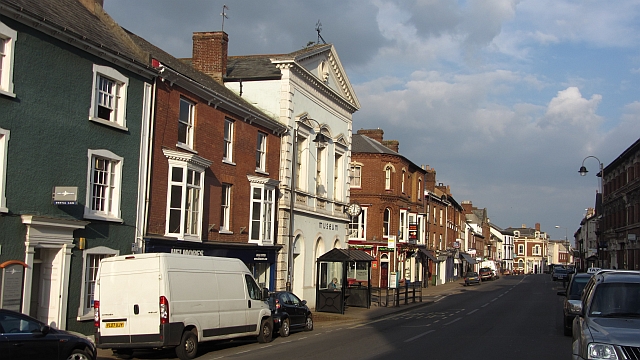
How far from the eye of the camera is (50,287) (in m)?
17.5

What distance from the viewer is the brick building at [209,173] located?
2203 cm

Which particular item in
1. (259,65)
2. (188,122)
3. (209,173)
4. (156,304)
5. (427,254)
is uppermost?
(259,65)

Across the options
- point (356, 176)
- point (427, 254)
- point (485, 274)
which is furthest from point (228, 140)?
point (485, 274)

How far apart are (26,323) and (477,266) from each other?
95411 millimetres

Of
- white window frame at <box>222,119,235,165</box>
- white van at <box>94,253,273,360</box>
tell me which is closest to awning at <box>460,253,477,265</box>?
white window frame at <box>222,119,235,165</box>

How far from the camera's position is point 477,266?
334 ft

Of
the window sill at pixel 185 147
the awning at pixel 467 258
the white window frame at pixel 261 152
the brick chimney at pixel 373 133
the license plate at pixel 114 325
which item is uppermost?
the brick chimney at pixel 373 133

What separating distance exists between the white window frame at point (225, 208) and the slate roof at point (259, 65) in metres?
6.96

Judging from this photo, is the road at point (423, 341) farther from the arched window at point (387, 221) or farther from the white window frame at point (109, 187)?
the arched window at point (387, 221)

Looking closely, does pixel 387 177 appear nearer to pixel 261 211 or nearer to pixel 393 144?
pixel 393 144

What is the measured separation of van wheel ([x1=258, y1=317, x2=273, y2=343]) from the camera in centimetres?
1923

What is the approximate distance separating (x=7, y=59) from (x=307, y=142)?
18811 mm

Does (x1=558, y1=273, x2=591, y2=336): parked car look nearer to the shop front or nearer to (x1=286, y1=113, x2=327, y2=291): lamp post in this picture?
the shop front

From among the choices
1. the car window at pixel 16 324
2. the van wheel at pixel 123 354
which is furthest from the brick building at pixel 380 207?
the car window at pixel 16 324
